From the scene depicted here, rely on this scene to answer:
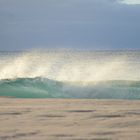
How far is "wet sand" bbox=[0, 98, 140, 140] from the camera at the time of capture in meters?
5.08

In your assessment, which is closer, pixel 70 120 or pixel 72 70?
pixel 70 120

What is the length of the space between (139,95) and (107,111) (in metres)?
7.69

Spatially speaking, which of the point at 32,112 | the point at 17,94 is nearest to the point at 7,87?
the point at 17,94

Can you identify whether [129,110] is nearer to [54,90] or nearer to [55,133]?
[55,133]

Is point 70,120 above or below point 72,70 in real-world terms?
below

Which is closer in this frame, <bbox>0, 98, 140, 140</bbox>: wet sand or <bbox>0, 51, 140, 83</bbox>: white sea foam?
<bbox>0, 98, 140, 140</bbox>: wet sand

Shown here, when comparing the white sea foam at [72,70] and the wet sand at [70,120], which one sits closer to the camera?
the wet sand at [70,120]

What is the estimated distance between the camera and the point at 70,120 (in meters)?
6.04

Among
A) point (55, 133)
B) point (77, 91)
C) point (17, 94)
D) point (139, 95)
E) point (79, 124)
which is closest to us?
point (55, 133)

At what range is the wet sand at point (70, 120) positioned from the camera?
16.7 feet

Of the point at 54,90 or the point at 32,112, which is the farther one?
the point at 54,90

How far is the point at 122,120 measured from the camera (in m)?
5.91

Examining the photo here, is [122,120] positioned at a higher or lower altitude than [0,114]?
lower

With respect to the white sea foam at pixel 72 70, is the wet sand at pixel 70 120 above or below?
below
